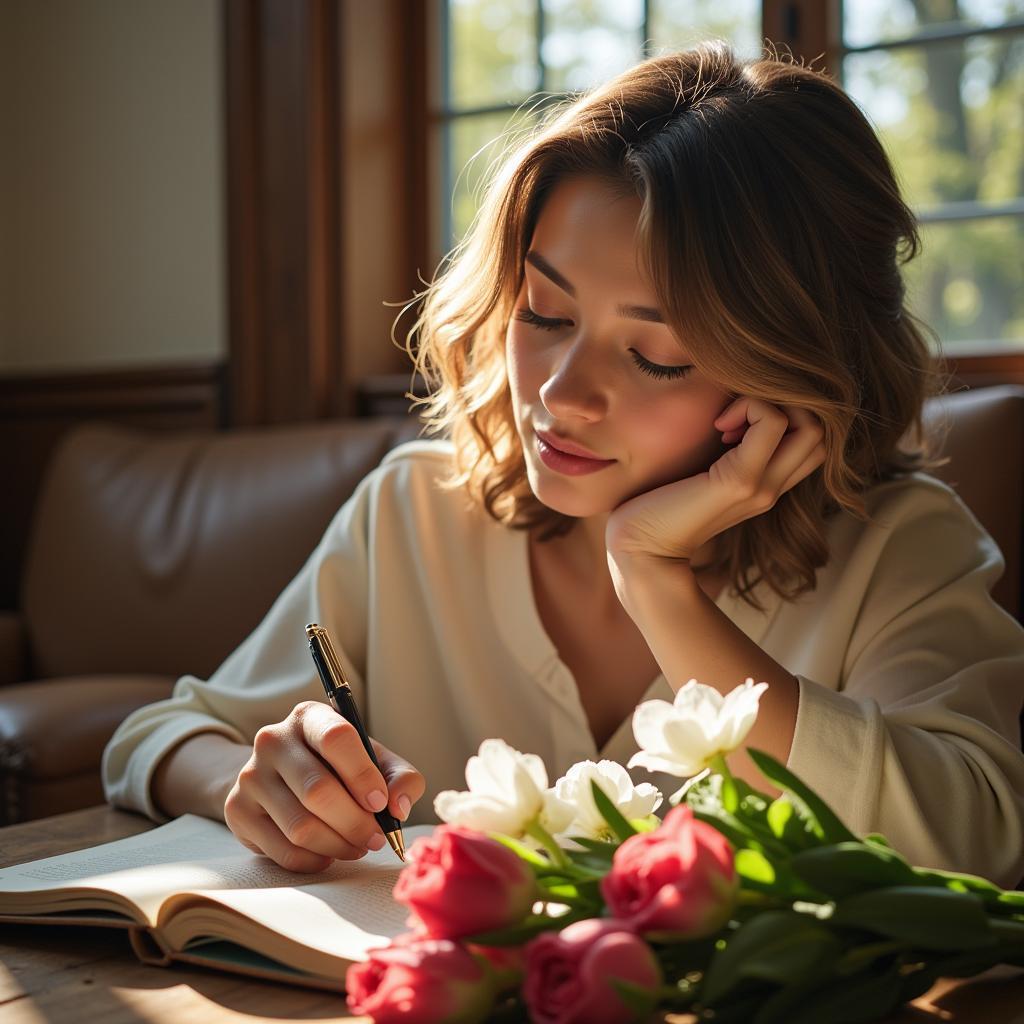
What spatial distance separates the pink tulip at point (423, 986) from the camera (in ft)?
1.85

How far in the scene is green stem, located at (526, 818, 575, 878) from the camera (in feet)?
2.13

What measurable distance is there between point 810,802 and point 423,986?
0.23 meters

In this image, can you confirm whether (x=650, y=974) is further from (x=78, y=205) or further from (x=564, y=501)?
(x=78, y=205)

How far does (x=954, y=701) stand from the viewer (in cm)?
113

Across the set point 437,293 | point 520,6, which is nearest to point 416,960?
point 437,293

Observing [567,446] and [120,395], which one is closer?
[567,446]

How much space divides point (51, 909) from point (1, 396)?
9.12ft

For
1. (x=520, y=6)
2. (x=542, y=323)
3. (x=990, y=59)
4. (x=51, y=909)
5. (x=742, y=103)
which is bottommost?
(x=51, y=909)

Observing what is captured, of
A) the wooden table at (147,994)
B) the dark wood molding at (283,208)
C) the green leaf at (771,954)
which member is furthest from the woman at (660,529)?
the dark wood molding at (283,208)

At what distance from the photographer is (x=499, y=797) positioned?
0.66m

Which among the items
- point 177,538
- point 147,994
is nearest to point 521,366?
point 147,994

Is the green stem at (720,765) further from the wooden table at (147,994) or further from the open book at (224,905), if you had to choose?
the open book at (224,905)

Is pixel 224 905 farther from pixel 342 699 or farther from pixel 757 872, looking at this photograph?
pixel 757 872

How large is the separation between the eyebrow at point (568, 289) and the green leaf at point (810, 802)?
561 mm
